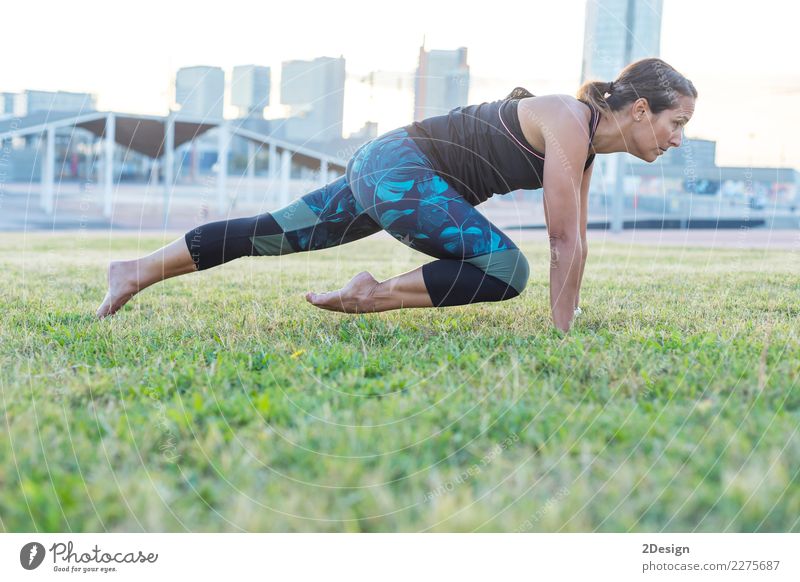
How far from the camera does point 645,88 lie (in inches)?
119

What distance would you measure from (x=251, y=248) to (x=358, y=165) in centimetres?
56

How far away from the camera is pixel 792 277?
5.27 meters

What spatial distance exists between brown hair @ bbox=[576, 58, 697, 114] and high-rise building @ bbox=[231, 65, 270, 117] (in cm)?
577

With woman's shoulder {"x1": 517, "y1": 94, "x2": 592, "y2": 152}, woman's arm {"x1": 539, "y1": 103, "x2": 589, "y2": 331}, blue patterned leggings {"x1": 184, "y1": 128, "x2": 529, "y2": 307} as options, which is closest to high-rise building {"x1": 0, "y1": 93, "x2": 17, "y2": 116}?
blue patterned leggings {"x1": 184, "y1": 128, "x2": 529, "y2": 307}

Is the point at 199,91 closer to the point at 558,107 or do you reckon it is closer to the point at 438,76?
the point at 438,76

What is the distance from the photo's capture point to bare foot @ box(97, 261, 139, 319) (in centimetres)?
349

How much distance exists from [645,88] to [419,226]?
0.93 meters

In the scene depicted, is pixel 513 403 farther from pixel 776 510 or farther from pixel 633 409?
pixel 776 510
